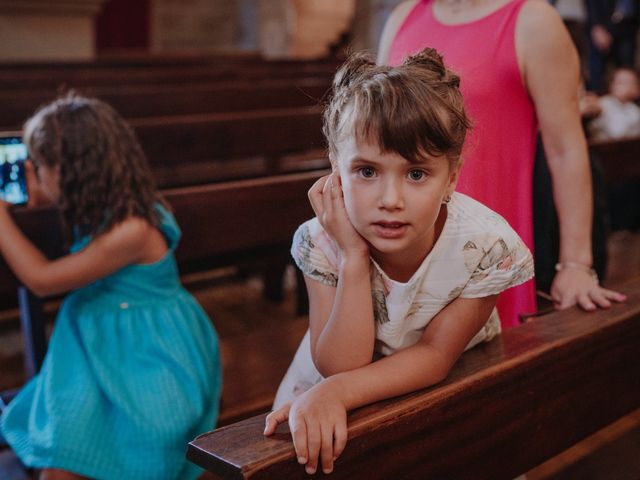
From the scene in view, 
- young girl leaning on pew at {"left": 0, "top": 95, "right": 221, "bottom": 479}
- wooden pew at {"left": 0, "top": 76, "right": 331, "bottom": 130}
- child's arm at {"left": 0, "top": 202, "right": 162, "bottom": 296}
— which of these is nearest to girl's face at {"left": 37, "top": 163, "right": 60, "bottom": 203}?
young girl leaning on pew at {"left": 0, "top": 95, "right": 221, "bottom": 479}

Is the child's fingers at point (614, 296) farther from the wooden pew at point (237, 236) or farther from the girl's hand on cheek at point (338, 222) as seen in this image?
the wooden pew at point (237, 236)

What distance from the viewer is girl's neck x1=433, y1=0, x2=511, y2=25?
169 cm

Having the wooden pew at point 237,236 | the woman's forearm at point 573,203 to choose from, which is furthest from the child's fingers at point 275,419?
the wooden pew at point 237,236

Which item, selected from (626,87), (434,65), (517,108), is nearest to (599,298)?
(517,108)

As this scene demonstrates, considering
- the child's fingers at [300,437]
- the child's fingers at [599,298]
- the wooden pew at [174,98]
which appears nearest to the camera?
the child's fingers at [300,437]

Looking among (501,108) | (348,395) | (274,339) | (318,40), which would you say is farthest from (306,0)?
(348,395)

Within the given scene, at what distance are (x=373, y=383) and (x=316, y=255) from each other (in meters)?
0.24

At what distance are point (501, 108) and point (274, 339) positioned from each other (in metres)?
1.14

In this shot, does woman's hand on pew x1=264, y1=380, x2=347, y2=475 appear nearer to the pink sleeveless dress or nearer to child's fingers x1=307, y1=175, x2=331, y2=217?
child's fingers x1=307, y1=175, x2=331, y2=217

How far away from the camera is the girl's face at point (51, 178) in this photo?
6.96ft

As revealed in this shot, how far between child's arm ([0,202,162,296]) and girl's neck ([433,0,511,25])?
882 millimetres

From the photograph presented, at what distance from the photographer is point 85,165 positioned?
212cm

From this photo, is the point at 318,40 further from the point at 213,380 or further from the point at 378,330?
the point at 378,330

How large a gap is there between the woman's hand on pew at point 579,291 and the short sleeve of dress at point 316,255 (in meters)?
0.59
